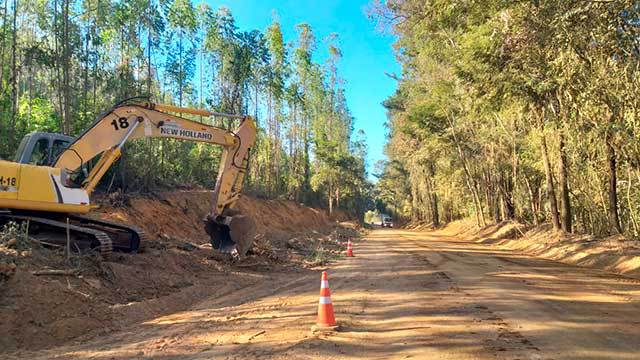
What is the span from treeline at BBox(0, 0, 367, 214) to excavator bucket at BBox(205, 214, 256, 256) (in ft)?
19.6

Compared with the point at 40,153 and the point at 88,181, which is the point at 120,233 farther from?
the point at 40,153

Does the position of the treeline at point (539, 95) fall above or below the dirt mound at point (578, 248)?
above

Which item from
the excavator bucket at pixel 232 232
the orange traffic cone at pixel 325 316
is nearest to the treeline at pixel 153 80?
the excavator bucket at pixel 232 232

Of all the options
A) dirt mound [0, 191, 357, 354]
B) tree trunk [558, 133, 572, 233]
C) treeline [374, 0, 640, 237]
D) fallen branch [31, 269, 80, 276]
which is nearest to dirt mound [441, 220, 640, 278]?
tree trunk [558, 133, 572, 233]

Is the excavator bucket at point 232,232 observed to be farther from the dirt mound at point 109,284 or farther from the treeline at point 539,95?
the treeline at point 539,95

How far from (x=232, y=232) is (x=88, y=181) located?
397 centimetres

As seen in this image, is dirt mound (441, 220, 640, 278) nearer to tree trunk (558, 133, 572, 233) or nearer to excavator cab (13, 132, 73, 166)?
tree trunk (558, 133, 572, 233)

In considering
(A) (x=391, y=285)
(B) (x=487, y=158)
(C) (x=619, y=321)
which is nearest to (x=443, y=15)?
(A) (x=391, y=285)

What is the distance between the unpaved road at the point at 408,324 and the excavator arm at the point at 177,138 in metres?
3.01

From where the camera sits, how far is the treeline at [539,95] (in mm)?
11727

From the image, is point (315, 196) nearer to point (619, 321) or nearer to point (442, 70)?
point (442, 70)

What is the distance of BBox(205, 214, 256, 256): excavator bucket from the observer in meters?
13.6

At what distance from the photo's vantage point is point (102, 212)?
17.3 m

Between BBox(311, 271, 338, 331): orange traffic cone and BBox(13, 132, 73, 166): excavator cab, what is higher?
BBox(13, 132, 73, 166): excavator cab
